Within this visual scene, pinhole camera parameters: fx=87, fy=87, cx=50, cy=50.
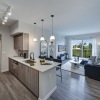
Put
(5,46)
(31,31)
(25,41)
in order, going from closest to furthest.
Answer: (25,41), (31,31), (5,46)

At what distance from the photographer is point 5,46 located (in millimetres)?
5109

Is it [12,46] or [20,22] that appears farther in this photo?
[12,46]

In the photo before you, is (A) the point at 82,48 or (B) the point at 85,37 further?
(A) the point at 82,48

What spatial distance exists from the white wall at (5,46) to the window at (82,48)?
669 centimetres

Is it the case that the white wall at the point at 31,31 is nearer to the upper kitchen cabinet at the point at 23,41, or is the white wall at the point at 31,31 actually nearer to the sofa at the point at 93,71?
the upper kitchen cabinet at the point at 23,41

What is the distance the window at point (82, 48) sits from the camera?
28.0ft

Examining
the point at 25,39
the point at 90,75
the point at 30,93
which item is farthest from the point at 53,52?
the point at 30,93

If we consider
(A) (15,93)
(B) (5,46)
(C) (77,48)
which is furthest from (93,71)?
(C) (77,48)

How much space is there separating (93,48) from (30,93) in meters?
7.10

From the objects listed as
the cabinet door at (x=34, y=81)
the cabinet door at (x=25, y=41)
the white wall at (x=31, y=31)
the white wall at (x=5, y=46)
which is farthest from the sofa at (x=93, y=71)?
the white wall at (x=5, y=46)

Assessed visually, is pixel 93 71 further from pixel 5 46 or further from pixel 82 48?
pixel 82 48

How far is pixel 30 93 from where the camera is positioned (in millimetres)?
2818

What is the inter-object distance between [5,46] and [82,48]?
7.15 metres

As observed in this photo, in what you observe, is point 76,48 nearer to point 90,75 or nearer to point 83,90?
point 90,75
